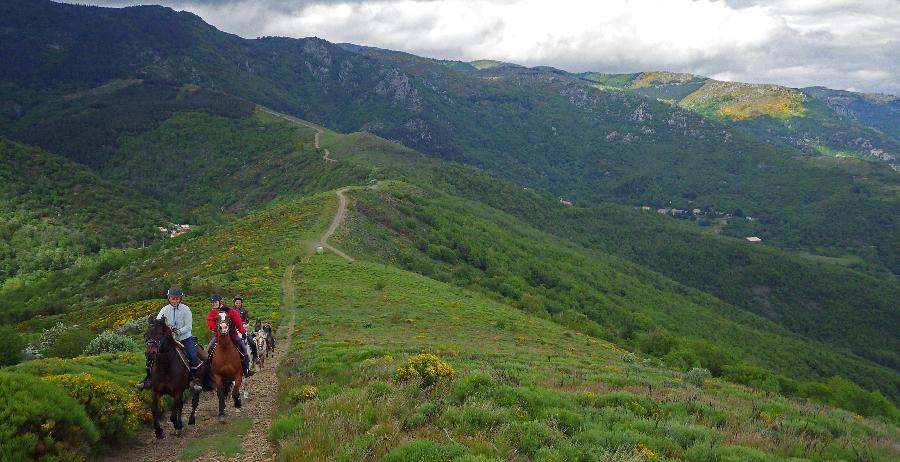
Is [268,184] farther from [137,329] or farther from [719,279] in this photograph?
[719,279]

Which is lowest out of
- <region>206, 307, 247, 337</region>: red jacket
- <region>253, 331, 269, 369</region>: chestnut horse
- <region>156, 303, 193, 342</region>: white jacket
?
<region>253, 331, 269, 369</region>: chestnut horse

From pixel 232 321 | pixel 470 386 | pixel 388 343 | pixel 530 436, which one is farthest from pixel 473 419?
pixel 388 343

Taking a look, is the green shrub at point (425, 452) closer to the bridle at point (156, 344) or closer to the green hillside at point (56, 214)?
the bridle at point (156, 344)

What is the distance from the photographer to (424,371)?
545 inches

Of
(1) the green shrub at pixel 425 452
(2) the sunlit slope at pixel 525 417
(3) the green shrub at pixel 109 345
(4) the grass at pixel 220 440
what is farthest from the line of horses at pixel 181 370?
(3) the green shrub at pixel 109 345

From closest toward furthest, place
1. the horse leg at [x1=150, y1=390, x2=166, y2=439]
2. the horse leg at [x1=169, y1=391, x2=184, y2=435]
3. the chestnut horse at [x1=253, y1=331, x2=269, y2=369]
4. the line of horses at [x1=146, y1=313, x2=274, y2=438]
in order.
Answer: the horse leg at [x1=150, y1=390, x2=166, y2=439], the line of horses at [x1=146, y1=313, x2=274, y2=438], the horse leg at [x1=169, y1=391, x2=184, y2=435], the chestnut horse at [x1=253, y1=331, x2=269, y2=369]

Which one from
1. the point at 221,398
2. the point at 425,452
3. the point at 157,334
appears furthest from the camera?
the point at 221,398

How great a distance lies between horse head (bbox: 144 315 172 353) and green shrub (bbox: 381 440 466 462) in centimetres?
688

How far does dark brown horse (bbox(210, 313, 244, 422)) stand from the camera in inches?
528

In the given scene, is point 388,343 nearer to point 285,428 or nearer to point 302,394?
point 302,394

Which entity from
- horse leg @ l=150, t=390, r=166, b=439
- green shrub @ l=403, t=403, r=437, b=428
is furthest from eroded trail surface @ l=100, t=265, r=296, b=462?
green shrub @ l=403, t=403, r=437, b=428

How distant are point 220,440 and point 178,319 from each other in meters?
3.15

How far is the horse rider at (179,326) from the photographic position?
12.5 m

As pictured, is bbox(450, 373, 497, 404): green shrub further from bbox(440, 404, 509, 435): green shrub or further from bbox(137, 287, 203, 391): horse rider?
bbox(137, 287, 203, 391): horse rider
